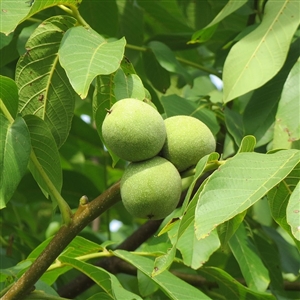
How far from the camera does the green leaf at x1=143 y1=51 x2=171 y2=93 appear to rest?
1.92m

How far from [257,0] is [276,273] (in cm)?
83

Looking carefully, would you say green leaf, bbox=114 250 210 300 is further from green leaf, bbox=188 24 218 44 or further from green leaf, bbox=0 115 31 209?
green leaf, bbox=188 24 218 44

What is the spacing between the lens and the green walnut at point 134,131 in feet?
3.37

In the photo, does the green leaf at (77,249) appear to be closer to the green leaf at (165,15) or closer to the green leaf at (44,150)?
the green leaf at (44,150)

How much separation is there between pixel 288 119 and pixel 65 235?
577 millimetres

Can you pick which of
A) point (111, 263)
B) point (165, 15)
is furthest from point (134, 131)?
point (165, 15)

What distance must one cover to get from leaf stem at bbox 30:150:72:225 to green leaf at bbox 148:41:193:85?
71cm

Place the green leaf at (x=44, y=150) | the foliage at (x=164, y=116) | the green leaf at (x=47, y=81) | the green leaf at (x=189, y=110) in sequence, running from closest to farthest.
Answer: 1. the foliage at (x=164, y=116)
2. the green leaf at (x=44, y=150)
3. the green leaf at (x=47, y=81)
4. the green leaf at (x=189, y=110)

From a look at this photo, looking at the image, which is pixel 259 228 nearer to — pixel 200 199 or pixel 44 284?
pixel 44 284

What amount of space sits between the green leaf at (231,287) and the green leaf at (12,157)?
0.53m

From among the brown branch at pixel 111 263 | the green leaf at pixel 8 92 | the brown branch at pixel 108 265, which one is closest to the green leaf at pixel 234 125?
the brown branch at pixel 111 263

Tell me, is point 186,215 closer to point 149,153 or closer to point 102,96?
point 149,153

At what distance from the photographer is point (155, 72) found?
194 centimetres

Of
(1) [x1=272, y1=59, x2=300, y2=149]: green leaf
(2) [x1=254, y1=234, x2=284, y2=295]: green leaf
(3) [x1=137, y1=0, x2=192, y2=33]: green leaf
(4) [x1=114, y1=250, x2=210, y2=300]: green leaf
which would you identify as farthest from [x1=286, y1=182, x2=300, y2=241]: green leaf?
(3) [x1=137, y1=0, x2=192, y2=33]: green leaf
